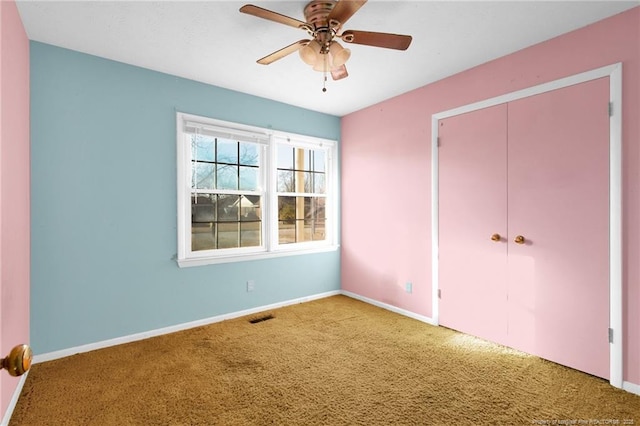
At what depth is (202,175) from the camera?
11.0ft

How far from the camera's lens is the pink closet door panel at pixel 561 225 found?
7.29 ft

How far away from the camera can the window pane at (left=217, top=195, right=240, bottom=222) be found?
351 centimetres

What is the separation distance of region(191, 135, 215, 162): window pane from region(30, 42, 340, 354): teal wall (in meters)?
0.22

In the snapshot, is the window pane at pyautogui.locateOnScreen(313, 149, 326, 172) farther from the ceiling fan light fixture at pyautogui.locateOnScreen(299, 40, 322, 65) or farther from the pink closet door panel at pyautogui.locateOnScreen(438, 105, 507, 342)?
the ceiling fan light fixture at pyautogui.locateOnScreen(299, 40, 322, 65)

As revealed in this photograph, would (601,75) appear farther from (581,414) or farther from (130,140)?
(130,140)

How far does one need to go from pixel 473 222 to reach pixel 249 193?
239 cm

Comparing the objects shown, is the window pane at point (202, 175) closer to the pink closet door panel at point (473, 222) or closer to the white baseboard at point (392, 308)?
the white baseboard at point (392, 308)

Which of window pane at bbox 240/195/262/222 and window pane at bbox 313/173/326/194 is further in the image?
window pane at bbox 313/173/326/194

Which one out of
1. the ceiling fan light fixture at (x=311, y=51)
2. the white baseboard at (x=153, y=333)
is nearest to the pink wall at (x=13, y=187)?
the white baseboard at (x=153, y=333)

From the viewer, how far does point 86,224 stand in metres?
2.67

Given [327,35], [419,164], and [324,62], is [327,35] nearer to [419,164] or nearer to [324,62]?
[324,62]

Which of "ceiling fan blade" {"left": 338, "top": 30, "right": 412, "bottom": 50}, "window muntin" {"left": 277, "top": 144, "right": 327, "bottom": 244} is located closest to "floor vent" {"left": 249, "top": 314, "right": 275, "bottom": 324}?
"window muntin" {"left": 277, "top": 144, "right": 327, "bottom": 244}

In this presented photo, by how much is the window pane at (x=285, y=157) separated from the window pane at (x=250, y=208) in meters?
0.55

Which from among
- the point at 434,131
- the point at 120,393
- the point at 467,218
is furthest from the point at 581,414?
the point at 120,393
